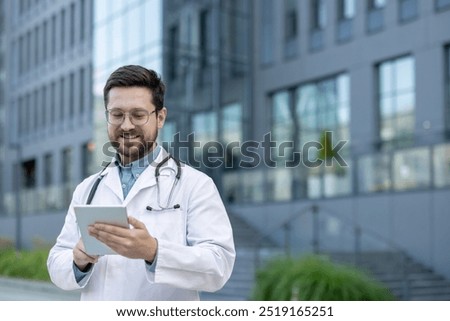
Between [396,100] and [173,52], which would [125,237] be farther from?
[173,52]

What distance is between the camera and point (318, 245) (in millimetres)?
11180

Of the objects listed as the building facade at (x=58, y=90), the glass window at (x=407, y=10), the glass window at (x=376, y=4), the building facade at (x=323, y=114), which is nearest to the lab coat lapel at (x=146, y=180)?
the building facade at (x=323, y=114)

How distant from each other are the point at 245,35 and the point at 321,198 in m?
6.29

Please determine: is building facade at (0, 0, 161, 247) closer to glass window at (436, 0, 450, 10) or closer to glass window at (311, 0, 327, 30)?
glass window at (311, 0, 327, 30)

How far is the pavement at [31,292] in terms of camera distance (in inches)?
117

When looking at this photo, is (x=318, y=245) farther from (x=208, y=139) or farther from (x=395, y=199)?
(x=208, y=139)

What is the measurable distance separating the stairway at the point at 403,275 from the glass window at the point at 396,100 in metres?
3.44

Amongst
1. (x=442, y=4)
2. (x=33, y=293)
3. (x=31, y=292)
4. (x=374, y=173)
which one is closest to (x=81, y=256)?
(x=31, y=292)

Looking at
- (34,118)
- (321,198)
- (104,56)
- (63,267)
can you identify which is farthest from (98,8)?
(63,267)

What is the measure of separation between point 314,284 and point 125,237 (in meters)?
5.79

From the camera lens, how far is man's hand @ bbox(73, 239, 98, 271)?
1860mm

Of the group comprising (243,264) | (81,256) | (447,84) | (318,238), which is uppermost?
(447,84)

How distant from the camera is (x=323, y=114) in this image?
16125 mm

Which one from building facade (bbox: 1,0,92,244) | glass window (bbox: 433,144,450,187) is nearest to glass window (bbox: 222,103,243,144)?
building facade (bbox: 1,0,92,244)
